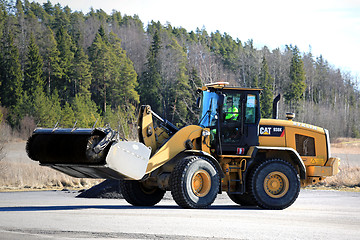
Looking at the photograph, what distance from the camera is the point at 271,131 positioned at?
15539 mm

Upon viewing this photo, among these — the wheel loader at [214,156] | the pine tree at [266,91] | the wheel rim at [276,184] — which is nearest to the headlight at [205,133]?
the wheel loader at [214,156]

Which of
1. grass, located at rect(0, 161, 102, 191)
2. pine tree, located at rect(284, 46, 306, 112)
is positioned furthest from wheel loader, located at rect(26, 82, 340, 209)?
pine tree, located at rect(284, 46, 306, 112)

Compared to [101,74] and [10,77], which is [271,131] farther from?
[101,74]

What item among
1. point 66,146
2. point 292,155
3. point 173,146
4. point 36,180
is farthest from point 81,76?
point 66,146

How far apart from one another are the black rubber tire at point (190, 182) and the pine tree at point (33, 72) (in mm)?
78006

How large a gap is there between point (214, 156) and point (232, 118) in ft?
3.53

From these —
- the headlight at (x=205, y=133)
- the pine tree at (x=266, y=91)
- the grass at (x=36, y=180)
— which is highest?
the pine tree at (x=266, y=91)

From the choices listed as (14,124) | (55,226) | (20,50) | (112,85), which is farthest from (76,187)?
(20,50)

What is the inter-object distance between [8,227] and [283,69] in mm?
113594

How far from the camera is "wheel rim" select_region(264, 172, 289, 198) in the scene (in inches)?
588

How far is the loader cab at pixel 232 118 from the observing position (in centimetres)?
1516

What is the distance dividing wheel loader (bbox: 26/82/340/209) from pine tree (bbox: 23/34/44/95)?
253 feet

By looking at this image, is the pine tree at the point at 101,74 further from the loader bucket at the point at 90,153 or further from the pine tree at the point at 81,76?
the loader bucket at the point at 90,153

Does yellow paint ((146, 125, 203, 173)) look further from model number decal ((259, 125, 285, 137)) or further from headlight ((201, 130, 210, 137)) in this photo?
model number decal ((259, 125, 285, 137))
